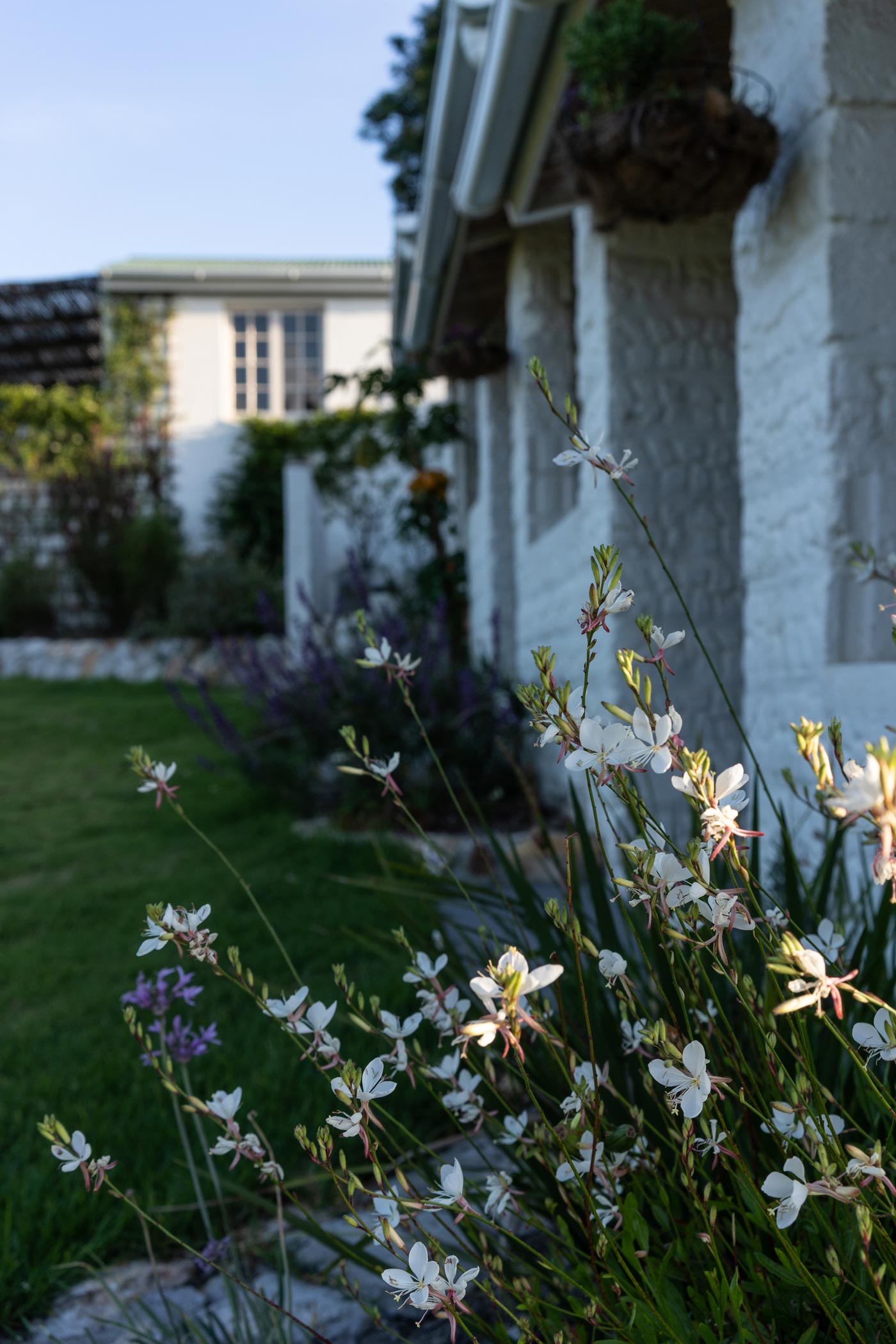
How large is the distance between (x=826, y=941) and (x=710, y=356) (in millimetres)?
3566

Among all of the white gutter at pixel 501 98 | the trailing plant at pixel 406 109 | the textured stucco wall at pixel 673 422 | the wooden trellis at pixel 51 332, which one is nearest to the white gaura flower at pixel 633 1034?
the textured stucco wall at pixel 673 422

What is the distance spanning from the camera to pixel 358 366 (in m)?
14.2

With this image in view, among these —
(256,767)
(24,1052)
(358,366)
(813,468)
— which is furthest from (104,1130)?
(358,366)

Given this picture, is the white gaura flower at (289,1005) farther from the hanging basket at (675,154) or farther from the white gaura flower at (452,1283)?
the hanging basket at (675,154)

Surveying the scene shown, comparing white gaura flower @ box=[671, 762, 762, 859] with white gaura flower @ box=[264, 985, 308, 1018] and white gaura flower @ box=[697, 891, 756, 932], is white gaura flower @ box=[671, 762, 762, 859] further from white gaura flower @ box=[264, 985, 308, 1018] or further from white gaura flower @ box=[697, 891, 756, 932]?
white gaura flower @ box=[264, 985, 308, 1018]

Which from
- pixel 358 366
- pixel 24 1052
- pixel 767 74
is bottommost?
pixel 24 1052

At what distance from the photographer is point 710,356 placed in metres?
4.06

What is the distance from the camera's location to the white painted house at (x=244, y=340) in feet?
45.9

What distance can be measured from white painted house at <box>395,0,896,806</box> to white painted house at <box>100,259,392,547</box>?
725 cm

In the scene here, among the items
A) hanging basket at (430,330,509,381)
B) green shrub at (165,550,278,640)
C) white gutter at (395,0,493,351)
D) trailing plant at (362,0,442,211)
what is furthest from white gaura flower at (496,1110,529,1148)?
trailing plant at (362,0,442,211)

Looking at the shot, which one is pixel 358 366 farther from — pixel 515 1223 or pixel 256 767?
pixel 515 1223

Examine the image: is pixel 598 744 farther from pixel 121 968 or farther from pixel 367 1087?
pixel 121 968

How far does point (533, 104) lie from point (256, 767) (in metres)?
3.30

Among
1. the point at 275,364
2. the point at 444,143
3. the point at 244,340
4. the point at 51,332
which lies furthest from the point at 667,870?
the point at 51,332
